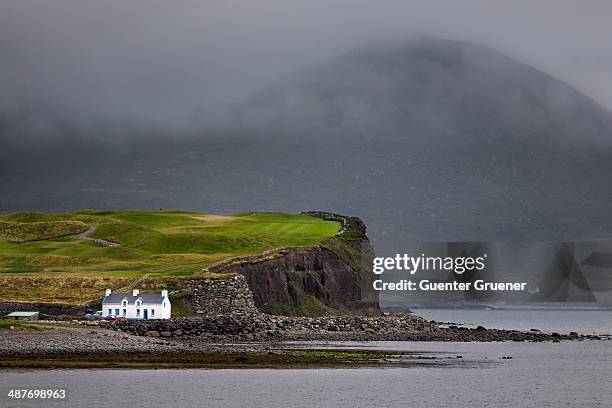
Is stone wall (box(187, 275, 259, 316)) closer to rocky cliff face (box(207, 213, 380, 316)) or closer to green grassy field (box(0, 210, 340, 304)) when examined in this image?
green grassy field (box(0, 210, 340, 304))

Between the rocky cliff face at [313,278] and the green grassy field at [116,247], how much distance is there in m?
3.87

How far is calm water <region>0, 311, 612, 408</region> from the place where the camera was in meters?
64.7

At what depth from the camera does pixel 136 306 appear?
104 m

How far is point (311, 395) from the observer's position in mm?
68062

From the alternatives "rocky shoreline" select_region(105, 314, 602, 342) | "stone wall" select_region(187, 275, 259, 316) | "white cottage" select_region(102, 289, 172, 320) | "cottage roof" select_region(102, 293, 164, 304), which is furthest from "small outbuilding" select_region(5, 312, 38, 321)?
"stone wall" select_region(187, 275, 259, 316)

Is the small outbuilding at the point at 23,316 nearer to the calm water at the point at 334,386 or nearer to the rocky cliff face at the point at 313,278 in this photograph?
the rocky cliff face at the point at 313,278

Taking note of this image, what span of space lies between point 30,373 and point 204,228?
91.5 meters

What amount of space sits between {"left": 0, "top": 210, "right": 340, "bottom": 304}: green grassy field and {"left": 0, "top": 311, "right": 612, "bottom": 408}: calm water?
37.0 metres

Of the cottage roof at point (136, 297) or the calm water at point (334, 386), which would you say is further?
the cottage roof at point (136, 297)

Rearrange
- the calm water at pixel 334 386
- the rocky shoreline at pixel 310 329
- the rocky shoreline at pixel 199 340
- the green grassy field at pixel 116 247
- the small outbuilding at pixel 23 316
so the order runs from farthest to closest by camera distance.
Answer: the green grassy field at pixel 116 247
the rocky shoreline at pixel 310 329
the small outbuilding at pixel 23 316
the rocky shoreline at pixel 199 340
the calm water at pixel 334 386

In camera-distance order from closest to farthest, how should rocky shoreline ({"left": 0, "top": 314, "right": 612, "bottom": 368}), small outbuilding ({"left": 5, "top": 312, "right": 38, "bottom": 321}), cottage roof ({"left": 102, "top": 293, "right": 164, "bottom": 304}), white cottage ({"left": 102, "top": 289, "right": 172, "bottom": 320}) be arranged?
rocky shoreline ({"left": 0, "top": 314, "right": 612, "bottom": 368})
small outbuilding ({"left": 5, "top": 312, "right": 38, "bottom": 321})
white cottage ({"left": 102, "top": 289, "right": 172, "bottom": 320})
cottage roof ({"left": 102, "top": 293, "right": 164, "bottom": 304})

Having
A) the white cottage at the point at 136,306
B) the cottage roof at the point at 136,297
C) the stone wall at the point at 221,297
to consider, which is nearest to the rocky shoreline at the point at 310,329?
the stone wall at the point at 221,297

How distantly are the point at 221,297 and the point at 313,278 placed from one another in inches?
727

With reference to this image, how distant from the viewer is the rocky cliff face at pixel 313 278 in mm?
119188
